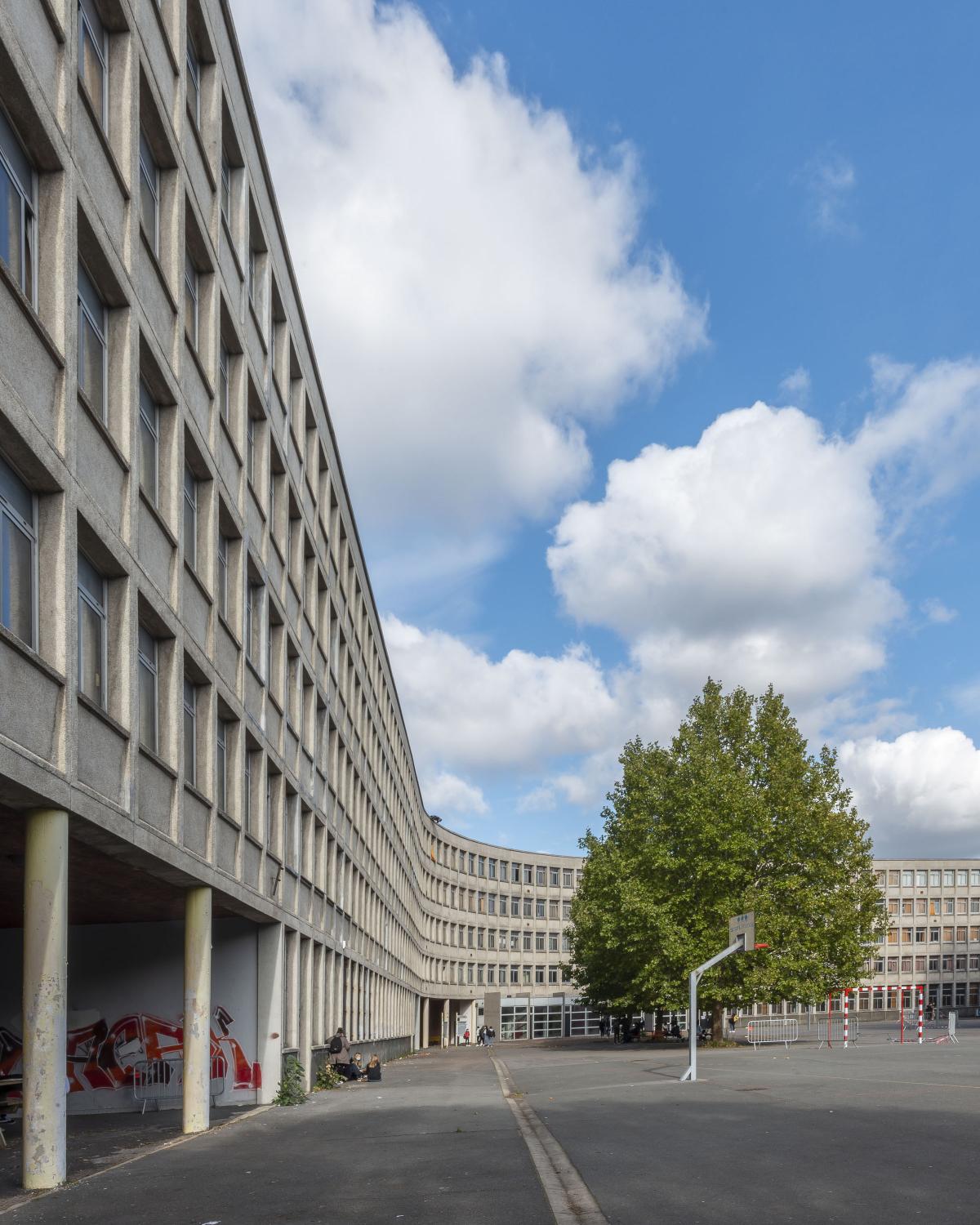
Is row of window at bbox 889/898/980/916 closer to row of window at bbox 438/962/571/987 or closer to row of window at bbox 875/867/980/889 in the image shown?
row of window at bbox 875/867/980/889

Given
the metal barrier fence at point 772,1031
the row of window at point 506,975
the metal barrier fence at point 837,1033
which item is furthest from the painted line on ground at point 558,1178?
the row of window at point 506,975

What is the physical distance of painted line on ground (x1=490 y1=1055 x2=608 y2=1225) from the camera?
9.73 metres

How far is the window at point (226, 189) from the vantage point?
74.6ft

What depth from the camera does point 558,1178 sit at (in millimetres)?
12000

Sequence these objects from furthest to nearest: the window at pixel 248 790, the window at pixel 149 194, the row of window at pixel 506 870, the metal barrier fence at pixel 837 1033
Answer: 1. the row of window at pixel 506 870
2. the metal barrier fence at pixel 837 1033
3. the window at pixel 248 790
4. the window at pixel 149 194

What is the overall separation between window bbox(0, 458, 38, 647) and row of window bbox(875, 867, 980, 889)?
117044 millimetres

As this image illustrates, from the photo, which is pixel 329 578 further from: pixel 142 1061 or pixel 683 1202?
pixel 683 1202

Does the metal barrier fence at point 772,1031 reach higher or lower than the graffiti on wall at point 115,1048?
lower

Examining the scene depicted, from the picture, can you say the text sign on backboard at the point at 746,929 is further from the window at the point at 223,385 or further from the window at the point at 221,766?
the window at the point at 223,385

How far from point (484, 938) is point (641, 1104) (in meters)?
84.2

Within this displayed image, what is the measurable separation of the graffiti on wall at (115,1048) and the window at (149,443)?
11.1 m

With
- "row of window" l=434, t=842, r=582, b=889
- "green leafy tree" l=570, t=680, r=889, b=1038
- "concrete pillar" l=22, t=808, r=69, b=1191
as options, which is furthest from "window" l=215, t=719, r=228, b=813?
"row of window" l=434, t=842, r=582, b=889

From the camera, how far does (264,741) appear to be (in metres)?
25.1

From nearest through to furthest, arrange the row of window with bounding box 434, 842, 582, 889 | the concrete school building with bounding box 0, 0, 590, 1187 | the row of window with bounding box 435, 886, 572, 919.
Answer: the concrete school building with bounding box 0, 0, 590, 1187 → the row of window with bounding box 434, 842, 582, 889 → the row of window with bounding box 435, 886, 572, 919
